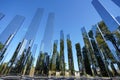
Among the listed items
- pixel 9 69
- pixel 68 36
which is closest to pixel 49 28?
pixel 68 36

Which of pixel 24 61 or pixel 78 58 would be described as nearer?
pixel 24 61

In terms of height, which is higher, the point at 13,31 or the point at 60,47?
the point at 60,47

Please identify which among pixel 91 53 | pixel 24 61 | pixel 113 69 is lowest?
pixel 113 69

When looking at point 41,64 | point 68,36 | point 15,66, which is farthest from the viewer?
point 41,64

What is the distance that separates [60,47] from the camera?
70.2 ft

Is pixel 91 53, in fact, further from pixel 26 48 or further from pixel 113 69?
pixel 26 48

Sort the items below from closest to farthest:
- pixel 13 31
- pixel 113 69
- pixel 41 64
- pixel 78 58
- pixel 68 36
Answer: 1. pixel 13 31
2. pixel 113 69
3. pixel 68 36
4. pixel 78 58
5. pixel 41 64

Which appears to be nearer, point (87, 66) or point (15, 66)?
point (15, 66)

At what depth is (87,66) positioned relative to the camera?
844 inches

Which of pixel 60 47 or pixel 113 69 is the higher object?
pixel 60 47

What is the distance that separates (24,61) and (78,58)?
9200 millimetres

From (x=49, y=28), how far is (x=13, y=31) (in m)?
5.25

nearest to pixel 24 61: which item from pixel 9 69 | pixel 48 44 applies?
pixel 9 69

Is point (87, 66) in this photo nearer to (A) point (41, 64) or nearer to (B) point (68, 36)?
(B) point (68, 36)
